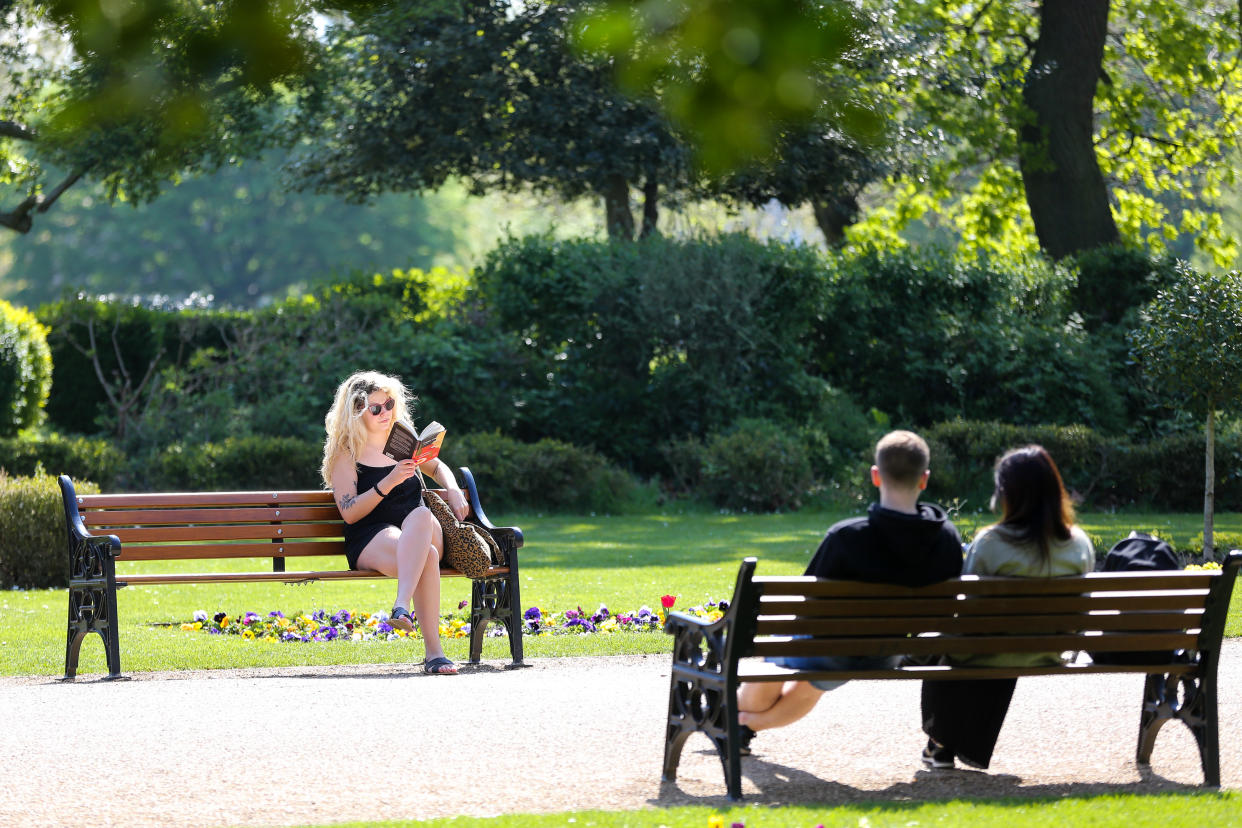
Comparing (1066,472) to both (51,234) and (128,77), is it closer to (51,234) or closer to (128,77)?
(128,77)

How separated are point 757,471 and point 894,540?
12635mm

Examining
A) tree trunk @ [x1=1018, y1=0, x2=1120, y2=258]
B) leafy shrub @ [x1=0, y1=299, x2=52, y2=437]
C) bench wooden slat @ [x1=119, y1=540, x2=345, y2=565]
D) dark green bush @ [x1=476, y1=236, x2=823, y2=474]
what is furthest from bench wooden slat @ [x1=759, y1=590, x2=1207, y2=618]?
tree trunk @ [x1=1018, y1=0, x2=1120, y2=258]

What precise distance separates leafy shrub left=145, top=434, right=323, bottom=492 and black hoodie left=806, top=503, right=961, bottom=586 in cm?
1238

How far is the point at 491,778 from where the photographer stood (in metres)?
4.99

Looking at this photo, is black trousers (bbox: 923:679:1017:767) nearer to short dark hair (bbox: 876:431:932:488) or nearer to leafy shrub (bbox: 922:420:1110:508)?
short dark hair (bbox: 876:431:932:488)

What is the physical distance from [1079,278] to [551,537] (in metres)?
10.2

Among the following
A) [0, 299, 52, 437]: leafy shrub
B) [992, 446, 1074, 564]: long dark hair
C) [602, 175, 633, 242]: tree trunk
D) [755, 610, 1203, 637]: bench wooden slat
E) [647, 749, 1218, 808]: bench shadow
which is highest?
[602, 175, 633, 242]: tree trunk

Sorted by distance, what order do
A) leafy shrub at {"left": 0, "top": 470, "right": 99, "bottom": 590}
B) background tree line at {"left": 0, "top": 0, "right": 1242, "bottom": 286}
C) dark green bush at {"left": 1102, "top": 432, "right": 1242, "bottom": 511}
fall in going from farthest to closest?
dark green bush at {"left": 1102, "top": 432, "right": 1242, "bottom": 511}, leafy shrub at {"left": 0, "top": 470, "right": 99, "bottom": 590}, background tree line at {"left": 0, "top": 0, "right": 1242, "bottom": 286}

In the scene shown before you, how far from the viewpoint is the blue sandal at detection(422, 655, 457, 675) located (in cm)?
717

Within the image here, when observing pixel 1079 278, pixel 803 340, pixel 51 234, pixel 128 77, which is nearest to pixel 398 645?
pixel 128 77

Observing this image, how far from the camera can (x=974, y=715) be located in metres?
5.09

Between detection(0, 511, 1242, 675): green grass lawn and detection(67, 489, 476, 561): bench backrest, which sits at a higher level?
detection(67, 489, 476, 561): bench backrest

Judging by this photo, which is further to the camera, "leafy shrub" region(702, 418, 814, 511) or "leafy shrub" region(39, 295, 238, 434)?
"leafy shrub" region(39, 295, 238, 434)

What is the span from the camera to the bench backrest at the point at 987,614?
4762 mm
